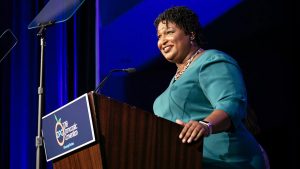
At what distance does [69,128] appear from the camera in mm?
1441

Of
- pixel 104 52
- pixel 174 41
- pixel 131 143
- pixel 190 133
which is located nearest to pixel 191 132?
pixel 190 133

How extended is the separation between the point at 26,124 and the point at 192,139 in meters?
2.35

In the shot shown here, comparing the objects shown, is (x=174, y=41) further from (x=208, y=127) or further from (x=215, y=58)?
(x=208, y=127)

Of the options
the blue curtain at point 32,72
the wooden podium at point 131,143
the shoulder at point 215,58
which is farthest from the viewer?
the blue curtain at point 32,72

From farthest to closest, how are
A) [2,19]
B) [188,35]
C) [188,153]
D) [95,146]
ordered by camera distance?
[2,19] → [188,35] → [188,153] → [95,146]

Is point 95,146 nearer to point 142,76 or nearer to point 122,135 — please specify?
point 122,135

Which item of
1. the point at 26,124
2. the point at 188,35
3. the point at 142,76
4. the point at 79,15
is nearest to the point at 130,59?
the point at 142,76

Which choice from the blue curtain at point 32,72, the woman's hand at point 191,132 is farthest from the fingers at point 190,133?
the blue curtain at point 32,72

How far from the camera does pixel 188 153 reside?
143 centimetres

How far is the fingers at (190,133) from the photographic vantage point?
Answer: 1395 millimetres

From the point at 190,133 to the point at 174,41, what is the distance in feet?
1.94

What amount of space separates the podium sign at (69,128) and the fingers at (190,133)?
10.0 inches

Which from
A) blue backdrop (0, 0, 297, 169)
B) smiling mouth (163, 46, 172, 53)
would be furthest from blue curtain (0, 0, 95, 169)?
smiling mouth (163, 46, 172, 53)

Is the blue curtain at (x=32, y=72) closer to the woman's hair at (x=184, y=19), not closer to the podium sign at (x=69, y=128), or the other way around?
the woman's hair at (x=184, y=19)
